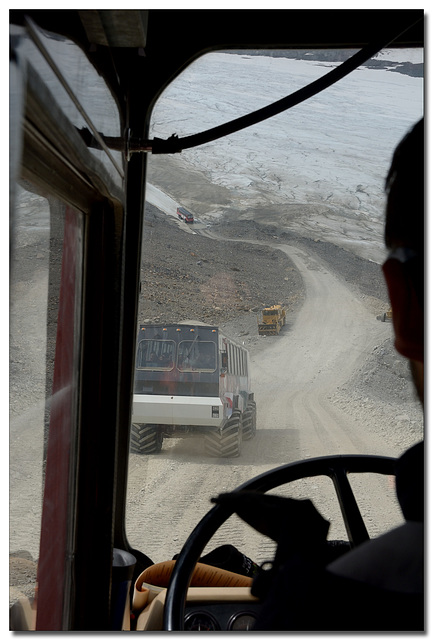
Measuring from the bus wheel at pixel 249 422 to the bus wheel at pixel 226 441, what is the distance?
0.11 m

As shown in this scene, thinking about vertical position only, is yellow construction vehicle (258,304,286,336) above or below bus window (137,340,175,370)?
above

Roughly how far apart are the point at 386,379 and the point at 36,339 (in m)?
2.78

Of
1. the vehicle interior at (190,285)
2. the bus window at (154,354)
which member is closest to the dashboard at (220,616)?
the vehicle interior at (190,285)

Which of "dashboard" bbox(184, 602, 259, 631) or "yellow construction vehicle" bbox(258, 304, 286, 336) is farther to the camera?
"yellow construction vehicle" bbox(258, 304, 286, 336)

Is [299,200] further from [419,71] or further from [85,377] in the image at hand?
[85,377]

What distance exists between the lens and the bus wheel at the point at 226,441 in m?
3.08

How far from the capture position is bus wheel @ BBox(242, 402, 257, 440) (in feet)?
10.7

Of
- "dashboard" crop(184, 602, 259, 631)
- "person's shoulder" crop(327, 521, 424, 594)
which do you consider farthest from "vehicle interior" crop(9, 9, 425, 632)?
"person's shoulder" crop(327, 521, 424, 594)

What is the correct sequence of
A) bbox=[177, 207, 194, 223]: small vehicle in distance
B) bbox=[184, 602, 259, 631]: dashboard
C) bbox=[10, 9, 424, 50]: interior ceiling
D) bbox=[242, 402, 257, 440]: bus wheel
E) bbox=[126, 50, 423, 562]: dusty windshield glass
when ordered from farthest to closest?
1. bbox=[242, 402, 257, 440]: bus wheel
2. bbox=[177, 207, 194, 223]: small vehicle in distance
3. bbox=[126, 50, 423, 562]: dusty windshield glass
4. bbox=[10, 9, 424, 50]: interior ceiling
5. bbox=[184, 602, 259, 631]: dashboard

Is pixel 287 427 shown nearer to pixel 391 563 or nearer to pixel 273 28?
pixel 273 28

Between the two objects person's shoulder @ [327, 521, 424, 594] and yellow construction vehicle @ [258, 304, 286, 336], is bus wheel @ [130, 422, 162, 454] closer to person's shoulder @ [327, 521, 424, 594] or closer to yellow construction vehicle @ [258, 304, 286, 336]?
yellow construction vehicle @ [258, 304, 286, 336]

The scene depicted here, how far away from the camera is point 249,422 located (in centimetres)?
335

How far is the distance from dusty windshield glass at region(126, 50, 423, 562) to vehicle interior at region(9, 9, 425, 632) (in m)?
0.01

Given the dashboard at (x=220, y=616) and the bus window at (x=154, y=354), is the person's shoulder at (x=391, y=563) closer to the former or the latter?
the dashboard at (x=220, y=616)
